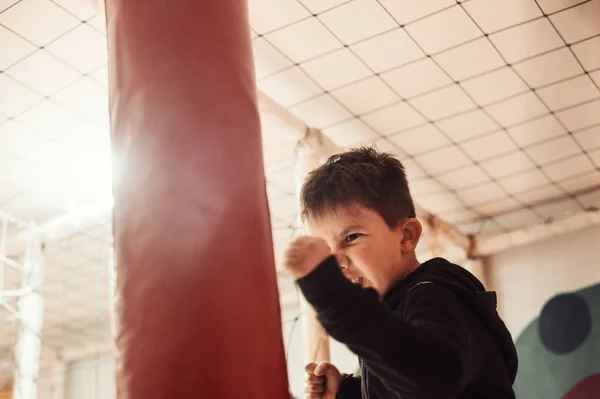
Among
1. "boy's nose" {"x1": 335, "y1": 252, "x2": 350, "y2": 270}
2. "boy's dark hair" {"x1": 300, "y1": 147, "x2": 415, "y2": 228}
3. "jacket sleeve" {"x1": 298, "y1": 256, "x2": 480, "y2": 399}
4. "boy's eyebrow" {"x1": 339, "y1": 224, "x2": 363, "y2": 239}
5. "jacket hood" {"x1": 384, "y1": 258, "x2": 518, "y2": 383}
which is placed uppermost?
"boy's dark hair" {"x1": 300, "y1": 147, "x2": 415, "y2": 228}

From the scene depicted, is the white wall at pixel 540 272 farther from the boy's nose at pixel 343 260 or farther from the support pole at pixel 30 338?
the boy's nose at pixel 343 260

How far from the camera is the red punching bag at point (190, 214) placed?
2.14ft

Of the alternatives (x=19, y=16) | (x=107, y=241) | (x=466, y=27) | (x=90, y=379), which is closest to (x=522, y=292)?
(x=466, y=27)

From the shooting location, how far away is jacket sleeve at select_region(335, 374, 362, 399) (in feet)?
2.69

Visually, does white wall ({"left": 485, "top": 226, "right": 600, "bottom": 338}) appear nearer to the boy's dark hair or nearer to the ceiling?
the ceiling

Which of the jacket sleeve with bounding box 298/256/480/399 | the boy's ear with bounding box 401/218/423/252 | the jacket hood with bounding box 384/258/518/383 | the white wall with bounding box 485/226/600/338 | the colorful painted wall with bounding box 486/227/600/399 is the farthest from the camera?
the white wall with bounding box 485/226/600/338

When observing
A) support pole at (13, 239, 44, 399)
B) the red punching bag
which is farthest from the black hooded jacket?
support pole at (13, 239, 44, 399)

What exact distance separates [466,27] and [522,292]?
4.97 feet

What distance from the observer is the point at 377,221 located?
2.34 feet

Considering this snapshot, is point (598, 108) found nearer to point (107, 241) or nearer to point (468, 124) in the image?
point (468, 124)

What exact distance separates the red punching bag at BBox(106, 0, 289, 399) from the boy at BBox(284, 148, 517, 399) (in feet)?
0.28

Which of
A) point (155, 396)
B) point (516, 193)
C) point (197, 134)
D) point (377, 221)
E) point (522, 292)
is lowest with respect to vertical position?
point (155, 396)

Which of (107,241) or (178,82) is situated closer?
(178,82)

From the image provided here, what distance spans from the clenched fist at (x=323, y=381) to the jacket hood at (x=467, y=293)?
0.59 ft
